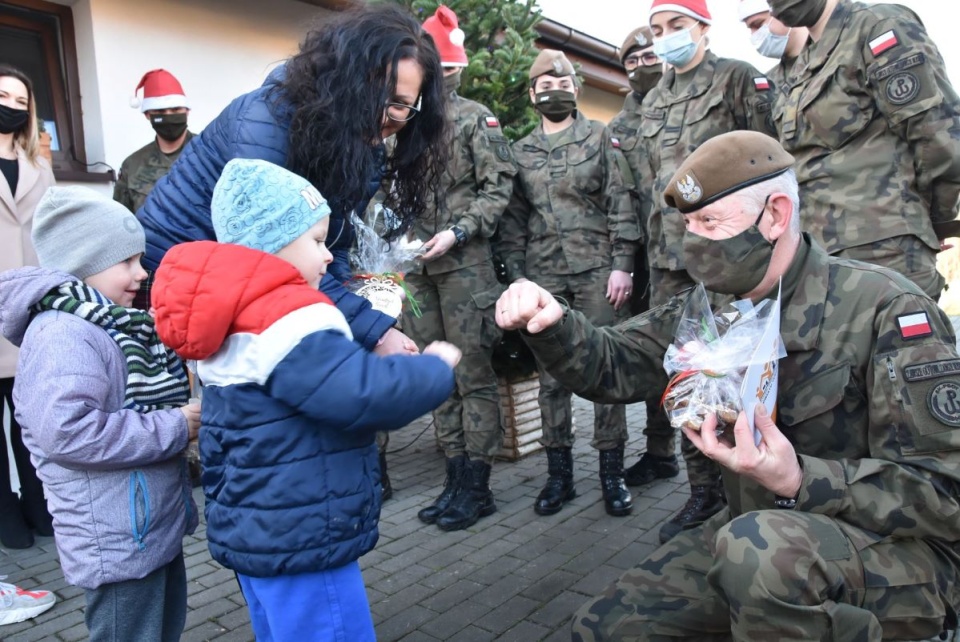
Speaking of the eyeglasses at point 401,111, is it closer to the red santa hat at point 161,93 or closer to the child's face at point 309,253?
the child's face at point 309,253

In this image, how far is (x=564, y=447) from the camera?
443 centimetres

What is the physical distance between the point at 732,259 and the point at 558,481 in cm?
251

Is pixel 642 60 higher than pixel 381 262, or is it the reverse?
pixel 642 60

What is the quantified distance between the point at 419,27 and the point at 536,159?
236cm

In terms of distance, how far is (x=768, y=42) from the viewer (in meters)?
4.67

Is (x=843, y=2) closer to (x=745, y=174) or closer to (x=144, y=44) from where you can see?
(x=745, y=174)

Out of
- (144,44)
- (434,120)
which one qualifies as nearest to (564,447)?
(434,120)

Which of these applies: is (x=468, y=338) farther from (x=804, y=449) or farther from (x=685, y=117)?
(x=804, y=449)

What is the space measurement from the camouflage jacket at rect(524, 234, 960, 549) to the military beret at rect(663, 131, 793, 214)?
282 millimetres

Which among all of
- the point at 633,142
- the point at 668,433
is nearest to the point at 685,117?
the point at 633,142

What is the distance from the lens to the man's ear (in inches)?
84.0

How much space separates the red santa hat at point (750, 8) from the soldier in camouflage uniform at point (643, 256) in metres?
0.67

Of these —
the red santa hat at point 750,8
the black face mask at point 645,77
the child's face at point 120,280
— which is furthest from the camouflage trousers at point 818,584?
the black face mask at point 645,77

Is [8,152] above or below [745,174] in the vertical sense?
above
